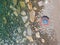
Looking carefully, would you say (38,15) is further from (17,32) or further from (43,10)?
(17,32)

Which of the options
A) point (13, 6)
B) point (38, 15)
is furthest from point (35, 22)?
point (13, 6)

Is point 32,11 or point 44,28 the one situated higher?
point 32,11

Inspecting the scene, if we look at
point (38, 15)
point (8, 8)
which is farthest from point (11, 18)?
point (38, 15)

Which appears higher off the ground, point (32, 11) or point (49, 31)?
point (32, 11)

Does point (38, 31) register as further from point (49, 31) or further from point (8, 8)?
point (8, 8)

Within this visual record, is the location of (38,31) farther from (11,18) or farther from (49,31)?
(11,18)

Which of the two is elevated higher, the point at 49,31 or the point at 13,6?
the point at 13,6
